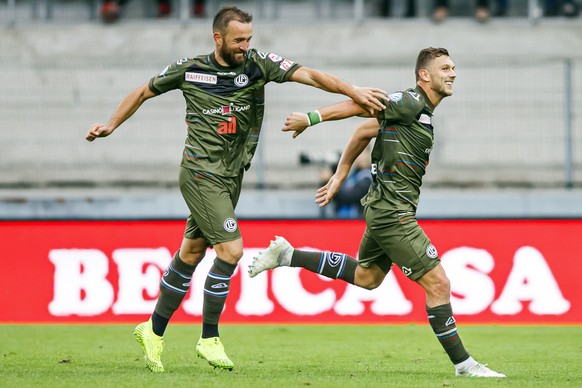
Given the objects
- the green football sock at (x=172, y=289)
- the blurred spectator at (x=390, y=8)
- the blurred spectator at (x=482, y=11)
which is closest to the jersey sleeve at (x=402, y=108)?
the green football sock at (x=172, y=289)

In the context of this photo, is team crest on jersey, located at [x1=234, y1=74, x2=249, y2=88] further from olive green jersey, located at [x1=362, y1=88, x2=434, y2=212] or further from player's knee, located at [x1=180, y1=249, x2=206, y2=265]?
player's knee, located at [x1=180, y1=249, x2=206, y2=265]

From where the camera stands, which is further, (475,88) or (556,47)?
(556,47)

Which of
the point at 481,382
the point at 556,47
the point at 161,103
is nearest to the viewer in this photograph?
the point at 481,382

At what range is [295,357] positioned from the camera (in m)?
8.25

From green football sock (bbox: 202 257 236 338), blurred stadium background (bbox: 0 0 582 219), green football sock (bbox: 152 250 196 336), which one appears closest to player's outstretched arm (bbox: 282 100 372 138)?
green football sock (bbox: 202 257 236 338)

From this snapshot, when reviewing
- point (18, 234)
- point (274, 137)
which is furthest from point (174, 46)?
point (18, 234)

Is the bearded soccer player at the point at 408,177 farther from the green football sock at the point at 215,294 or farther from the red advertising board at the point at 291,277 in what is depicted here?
the red advertising board at the point at 291,277

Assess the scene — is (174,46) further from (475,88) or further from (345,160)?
(345,160)

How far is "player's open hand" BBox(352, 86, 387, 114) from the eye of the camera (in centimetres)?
668

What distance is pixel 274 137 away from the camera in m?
15.1

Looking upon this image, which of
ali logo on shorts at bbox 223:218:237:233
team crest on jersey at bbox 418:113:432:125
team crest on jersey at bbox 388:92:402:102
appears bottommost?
ali logo on shorts at bbox 223:218:237:233

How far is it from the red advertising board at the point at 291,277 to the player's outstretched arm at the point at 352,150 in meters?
3.77

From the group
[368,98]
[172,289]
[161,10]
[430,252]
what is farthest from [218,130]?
[161,10]

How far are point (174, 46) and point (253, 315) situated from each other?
977cm
